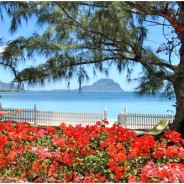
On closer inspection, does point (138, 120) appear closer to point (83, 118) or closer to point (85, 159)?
point (83, 118)

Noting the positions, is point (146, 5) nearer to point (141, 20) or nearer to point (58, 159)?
point (141, 20)

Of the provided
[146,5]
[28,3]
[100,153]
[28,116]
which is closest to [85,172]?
[100,153]

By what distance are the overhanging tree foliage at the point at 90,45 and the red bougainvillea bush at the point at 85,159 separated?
290cm

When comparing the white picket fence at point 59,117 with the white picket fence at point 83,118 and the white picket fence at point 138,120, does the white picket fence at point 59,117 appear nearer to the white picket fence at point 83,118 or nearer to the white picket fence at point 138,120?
the white picket fence at point 83,118

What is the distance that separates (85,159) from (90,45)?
392 cm

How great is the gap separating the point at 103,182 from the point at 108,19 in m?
3.61

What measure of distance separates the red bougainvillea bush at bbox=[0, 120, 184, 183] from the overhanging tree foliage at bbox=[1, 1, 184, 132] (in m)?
2.90

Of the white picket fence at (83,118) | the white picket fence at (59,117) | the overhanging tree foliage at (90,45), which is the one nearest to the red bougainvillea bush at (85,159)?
the overhanging tree foliage at (90,45)

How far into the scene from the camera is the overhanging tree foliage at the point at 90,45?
5812 mm

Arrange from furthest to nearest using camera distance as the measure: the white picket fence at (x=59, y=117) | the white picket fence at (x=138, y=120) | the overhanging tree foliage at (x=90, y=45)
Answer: the white picket fence at (x=59, y=117)
the white picket fence at (x=138, y=120)
the overhanging tree foliage at (x=90, y=45)

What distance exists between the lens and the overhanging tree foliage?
5812 millimetres

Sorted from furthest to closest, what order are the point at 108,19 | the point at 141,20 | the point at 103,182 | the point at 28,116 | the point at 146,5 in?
the point at 28,116 → the point at 141,20 → the point at 108,19 → the point at 146,5 → the point at 103,182

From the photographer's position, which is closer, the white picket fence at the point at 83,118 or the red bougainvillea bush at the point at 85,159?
the red bougainvillea bush at the point at 85,159

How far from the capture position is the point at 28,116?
1338cm
